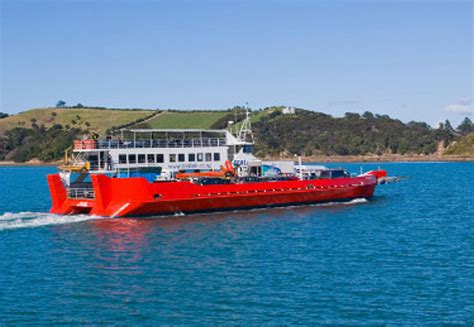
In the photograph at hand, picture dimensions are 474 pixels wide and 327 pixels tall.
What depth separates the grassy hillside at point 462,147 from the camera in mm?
169875

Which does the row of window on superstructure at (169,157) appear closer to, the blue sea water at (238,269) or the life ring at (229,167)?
the life ring at (229,167)

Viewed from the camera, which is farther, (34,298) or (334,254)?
(334,254)

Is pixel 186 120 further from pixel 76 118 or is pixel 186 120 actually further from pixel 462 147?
pixel 462 147

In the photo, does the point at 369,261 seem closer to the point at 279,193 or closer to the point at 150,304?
the point at 150,304

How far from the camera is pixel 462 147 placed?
17300cm

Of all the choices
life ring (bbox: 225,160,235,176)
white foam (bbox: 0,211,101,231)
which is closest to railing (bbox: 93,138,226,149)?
life ring (bbox: 225,160,235,176)

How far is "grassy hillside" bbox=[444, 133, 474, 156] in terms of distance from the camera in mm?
169875

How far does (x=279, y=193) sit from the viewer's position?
1927 inches

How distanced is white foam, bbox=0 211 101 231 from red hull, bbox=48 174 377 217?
3.93 feet

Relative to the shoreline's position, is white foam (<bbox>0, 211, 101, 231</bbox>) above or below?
below

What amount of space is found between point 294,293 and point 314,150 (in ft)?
498

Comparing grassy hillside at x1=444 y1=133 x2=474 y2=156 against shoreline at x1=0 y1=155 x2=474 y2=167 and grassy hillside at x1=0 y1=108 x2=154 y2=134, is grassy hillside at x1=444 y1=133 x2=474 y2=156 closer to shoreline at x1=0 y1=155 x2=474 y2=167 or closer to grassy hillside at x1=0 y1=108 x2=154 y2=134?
shoreline at x1=0 y1=155 x2=474 y2=167

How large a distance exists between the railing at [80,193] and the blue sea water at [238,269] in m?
2.35

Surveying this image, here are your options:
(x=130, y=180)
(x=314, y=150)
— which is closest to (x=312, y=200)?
(x=130, y=180)
